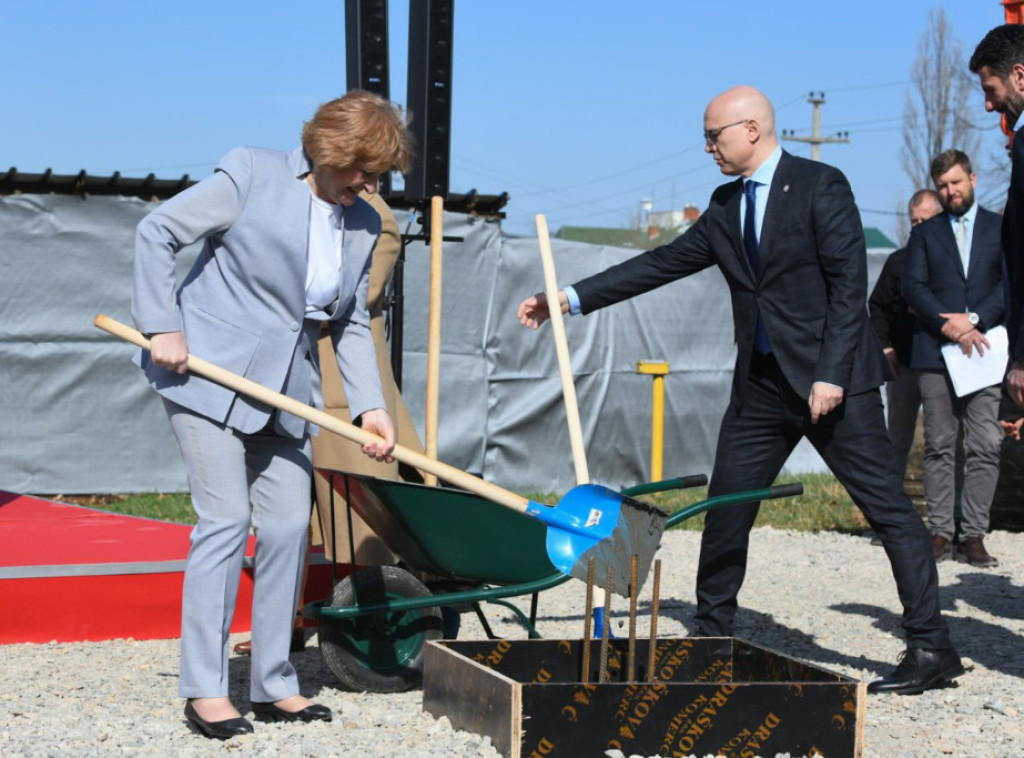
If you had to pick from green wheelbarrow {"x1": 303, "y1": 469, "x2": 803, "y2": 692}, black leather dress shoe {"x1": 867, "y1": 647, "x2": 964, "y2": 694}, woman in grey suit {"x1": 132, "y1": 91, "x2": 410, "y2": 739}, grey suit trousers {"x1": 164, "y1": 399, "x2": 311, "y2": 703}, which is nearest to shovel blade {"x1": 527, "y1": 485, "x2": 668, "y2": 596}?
green wheelbarrow {"x1": 303, "y1": 469, "x2": 803, "y2": 692}

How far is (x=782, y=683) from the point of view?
3.39 metres

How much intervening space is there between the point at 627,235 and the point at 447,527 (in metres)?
34.4

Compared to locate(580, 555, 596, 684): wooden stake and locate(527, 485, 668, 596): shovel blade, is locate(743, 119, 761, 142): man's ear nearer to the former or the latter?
locate(527, 485, 668, 596): shovel blade

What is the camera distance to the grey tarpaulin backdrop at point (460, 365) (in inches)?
340

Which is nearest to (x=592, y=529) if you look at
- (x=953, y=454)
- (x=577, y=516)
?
(x=577, y=516)

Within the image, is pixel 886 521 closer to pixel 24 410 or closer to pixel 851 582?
pixel 851 582

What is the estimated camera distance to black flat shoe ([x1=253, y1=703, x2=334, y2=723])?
3.73 m

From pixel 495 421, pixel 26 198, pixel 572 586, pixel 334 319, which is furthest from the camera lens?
pixel 495 421

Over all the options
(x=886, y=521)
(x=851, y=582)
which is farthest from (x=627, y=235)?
(x=886, y=521)

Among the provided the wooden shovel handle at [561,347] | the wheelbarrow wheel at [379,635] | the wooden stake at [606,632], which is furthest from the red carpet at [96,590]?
the wooden stake at [606,632]

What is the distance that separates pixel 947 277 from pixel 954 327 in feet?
0.92

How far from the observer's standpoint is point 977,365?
22.3 ft

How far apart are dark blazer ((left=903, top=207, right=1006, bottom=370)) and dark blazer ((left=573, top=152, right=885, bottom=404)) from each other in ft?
8.45

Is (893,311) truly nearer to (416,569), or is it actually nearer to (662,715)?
(416,569)
